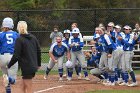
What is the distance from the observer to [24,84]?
11.5 meters

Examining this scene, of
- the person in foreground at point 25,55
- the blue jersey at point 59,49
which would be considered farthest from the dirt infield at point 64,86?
the person in foreground at point 25,55

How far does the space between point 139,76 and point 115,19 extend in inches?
166

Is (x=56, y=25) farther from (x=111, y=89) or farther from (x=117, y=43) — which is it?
(x=111, y=89)

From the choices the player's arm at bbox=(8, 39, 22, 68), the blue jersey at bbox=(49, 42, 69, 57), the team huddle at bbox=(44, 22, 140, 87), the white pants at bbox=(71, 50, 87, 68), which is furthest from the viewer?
the white pants at bbox=(71, 50, 87, 68)

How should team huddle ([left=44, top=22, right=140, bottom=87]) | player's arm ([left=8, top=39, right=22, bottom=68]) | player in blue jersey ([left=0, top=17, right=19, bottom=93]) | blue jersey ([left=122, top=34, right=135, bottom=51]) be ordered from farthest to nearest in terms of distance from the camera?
team huddle ([left=44, top=22, right=140, bottom=87])
blue jersey ([left=122, top=34, right=135, bottom=51])
player in blue jersey ([left=0, top=17, right=19, bottom=93])
player's arm ([left=8, top=39, right=22, bottom=68])

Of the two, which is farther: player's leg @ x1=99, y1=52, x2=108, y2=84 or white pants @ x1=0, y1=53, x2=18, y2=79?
player's leg @ x1=99, y1=52, x2=108, y2=84

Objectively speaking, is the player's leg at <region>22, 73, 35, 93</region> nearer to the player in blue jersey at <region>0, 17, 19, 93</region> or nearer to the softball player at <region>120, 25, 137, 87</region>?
the player in blue jersey at <region>0, 17, 19, 93</region>

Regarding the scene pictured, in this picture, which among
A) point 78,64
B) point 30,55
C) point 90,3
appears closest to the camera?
point 30,55

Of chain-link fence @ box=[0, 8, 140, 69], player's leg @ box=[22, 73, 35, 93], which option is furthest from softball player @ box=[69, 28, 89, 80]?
player's leg @ box=[22, 73, 35, 93]

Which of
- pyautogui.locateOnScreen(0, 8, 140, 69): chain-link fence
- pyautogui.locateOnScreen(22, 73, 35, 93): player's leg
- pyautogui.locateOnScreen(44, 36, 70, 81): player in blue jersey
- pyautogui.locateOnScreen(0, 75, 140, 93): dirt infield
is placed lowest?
pyautogui.locateOnScreen(0, 75, 140, 93): dirt infield

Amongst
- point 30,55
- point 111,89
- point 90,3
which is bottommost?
point 111,89

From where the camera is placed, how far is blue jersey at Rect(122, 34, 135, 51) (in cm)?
1593

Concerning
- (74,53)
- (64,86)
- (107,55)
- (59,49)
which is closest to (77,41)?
(74,53)

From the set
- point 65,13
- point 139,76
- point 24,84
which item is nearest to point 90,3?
point 65,13
